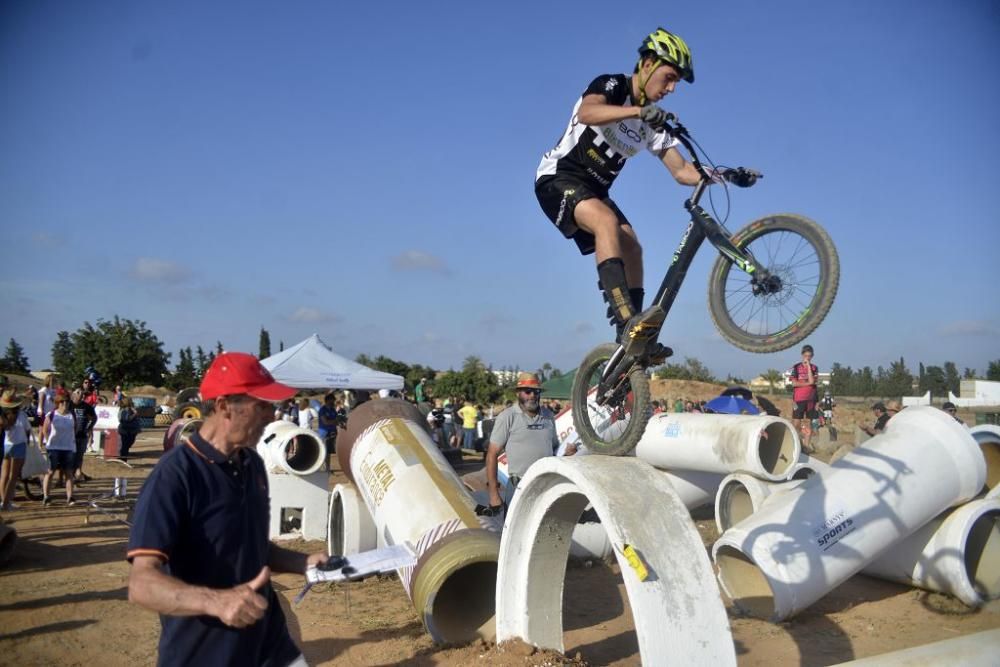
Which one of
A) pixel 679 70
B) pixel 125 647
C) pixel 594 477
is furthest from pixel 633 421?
pixel 125 647

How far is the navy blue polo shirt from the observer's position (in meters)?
2.68

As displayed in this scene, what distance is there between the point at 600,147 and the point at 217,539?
3395 millimetres

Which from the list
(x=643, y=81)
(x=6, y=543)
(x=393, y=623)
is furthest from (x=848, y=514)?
(x=6, y=543)

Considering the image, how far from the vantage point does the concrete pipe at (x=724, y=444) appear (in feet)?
29.0

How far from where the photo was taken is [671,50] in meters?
4.23

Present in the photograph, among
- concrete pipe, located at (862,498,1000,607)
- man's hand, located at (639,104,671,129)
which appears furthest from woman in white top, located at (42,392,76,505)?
concrete pipe, located at (862,498,1000,607)

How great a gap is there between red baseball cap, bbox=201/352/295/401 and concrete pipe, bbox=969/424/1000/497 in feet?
25.8

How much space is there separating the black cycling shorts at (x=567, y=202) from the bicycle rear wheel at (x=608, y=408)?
808mm

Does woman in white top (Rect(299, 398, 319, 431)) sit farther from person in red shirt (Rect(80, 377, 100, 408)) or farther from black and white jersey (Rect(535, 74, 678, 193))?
black and white jersey (Rect(535, 74, 678, 193))

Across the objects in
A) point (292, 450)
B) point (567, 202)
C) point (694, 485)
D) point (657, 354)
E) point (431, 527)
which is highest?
point (567, 202)

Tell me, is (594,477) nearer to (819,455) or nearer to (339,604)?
(339,604)

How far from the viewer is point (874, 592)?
309 inches

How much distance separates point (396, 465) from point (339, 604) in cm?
158

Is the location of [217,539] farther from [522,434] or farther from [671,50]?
[522,434]
